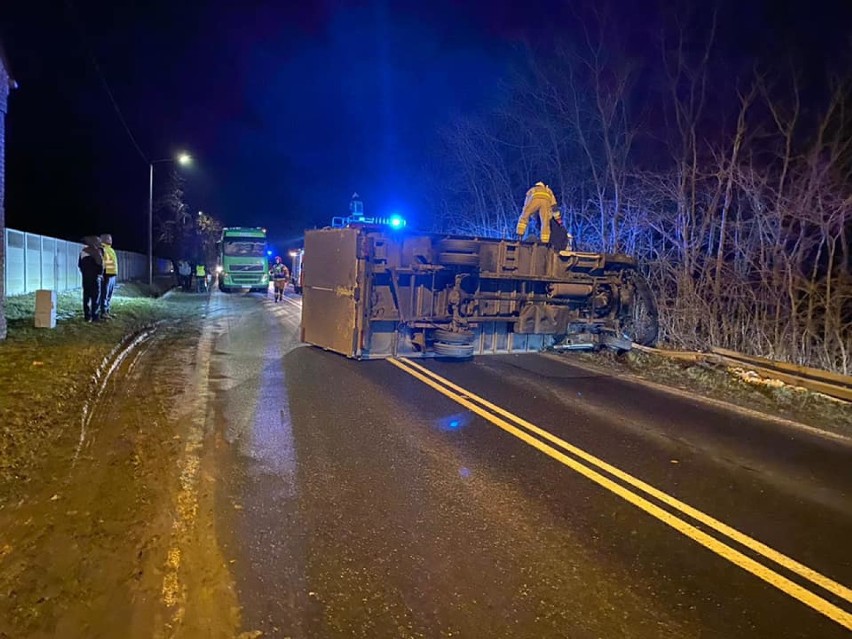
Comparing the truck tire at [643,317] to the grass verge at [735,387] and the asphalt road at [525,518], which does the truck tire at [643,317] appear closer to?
the grass verge at [735,387]

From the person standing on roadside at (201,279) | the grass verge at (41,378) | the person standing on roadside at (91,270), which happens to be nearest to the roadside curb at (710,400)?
the grass verge at (41,378)

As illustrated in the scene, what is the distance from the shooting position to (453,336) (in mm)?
9523

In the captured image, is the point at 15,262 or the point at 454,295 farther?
the point at 15,262

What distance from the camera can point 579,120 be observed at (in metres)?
17.3

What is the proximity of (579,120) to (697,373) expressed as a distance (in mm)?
Answer: 10000

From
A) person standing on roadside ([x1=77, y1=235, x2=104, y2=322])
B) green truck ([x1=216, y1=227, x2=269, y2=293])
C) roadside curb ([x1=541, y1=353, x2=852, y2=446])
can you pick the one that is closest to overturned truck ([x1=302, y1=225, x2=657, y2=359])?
roadside curb ([x1=541, y1=353, x2=852, y2=446])

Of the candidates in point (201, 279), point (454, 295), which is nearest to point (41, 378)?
point (454, 295)

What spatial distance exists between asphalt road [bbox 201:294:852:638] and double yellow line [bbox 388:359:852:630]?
0.06 ft

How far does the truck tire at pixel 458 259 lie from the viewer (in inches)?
372

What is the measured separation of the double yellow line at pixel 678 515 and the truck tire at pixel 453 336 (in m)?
2.32

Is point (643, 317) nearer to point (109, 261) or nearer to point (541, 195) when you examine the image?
point (541, 195)

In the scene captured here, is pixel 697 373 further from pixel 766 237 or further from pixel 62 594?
pixel 62 594

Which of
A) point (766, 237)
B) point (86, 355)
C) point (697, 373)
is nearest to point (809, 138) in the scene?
point (766, 237)

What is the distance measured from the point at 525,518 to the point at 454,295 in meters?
5.70
